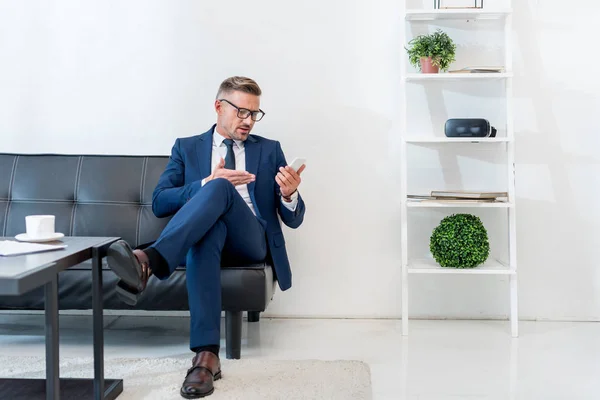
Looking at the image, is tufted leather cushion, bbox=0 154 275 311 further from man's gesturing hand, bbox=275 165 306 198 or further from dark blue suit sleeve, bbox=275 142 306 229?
man's gesturing hand, bbox=275 165 306 198

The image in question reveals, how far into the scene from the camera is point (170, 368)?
2.22 metres

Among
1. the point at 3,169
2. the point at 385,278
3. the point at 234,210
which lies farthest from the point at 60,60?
the point at 385,278

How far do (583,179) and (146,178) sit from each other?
2076mm

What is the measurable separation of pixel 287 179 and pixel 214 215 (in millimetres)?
373

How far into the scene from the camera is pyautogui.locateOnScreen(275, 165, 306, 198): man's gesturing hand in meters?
2.35

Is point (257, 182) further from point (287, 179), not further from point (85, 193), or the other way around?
point (85, 193)

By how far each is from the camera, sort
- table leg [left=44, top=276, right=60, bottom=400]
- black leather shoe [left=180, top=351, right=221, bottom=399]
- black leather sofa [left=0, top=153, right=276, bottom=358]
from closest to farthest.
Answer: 1. table leg [left=44, top=276, right=60, bottom=400]
2. black leather shoe [left=180, top=351, right=221, bottom=399]
3. black leather sofa [left=0, top=153, right=276, bottom=358]

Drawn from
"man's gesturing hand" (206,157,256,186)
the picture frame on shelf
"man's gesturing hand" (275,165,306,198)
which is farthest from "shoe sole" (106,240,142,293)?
the picture frame on shelf

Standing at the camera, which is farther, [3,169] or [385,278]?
[385,278]

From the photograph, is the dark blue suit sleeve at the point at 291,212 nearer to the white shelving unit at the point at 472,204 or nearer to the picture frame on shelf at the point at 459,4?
the white shelving unit at the point at 472,204

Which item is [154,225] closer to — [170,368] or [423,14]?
[170,368]

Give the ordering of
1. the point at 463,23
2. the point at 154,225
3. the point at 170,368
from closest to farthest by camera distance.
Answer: the point at 170,368 → the point at 154,225 → the point at 463,23

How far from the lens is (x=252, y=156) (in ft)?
8.60

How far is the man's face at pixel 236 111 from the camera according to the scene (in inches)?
100
